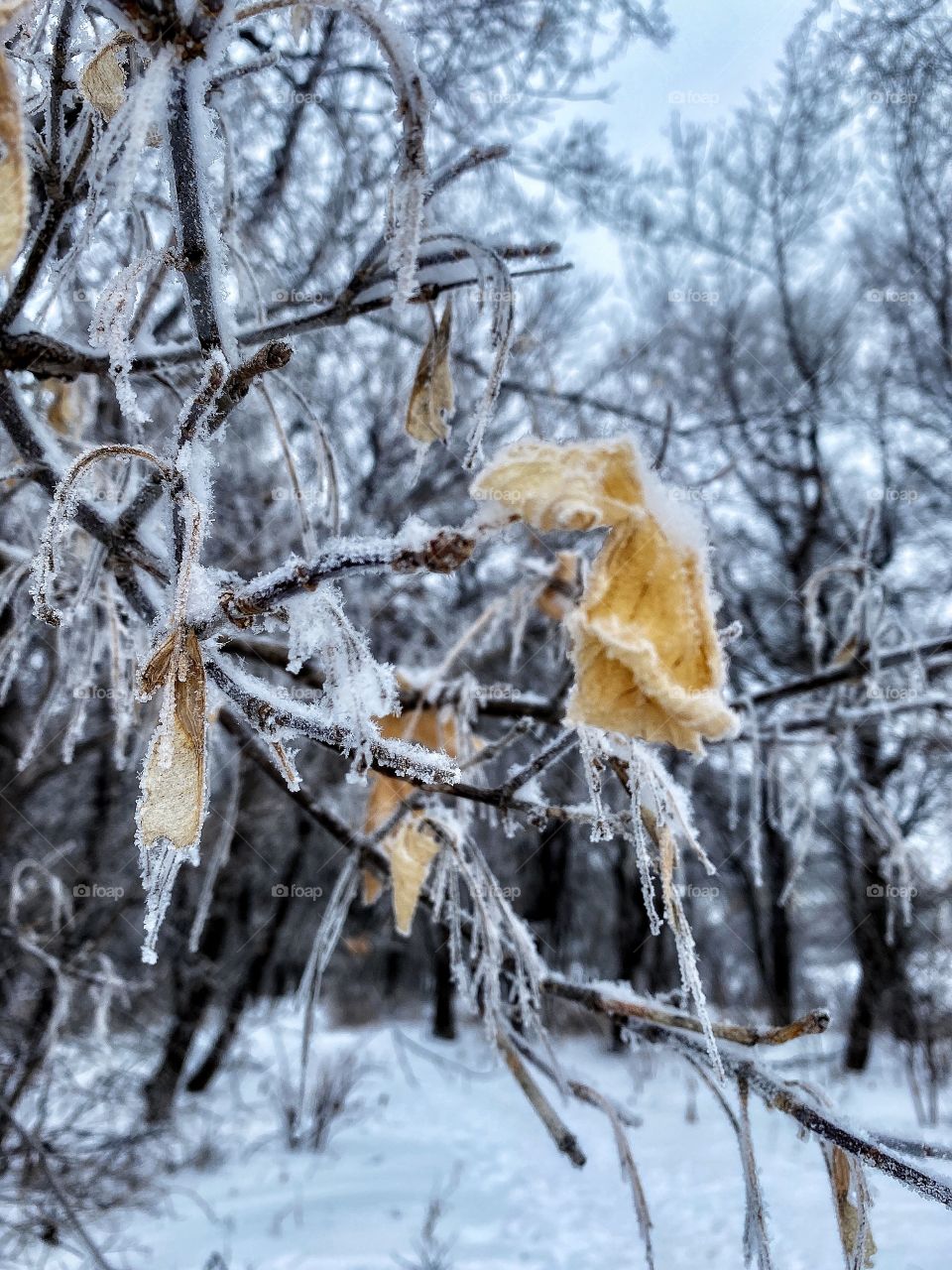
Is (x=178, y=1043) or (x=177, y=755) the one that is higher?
(x=177, y=755)

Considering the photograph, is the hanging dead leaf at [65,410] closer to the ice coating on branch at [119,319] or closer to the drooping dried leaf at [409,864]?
the ice coating on branch at [119,319]

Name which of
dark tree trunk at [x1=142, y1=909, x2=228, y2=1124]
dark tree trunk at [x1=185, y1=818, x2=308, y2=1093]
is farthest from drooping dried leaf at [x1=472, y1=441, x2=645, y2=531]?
dark tree trunk at [x1=185, y1=818, x2=308, y2=1093]

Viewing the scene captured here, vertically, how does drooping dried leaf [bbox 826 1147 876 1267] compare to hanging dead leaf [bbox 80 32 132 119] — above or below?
below

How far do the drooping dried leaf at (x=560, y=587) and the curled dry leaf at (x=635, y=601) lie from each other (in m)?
1.05

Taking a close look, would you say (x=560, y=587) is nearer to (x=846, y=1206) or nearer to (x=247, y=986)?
(x=846, y=1206)

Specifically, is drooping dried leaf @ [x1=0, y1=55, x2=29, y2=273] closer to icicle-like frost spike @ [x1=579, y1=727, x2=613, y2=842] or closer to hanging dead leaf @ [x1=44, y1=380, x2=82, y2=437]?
icicle-like frost spike @ [x1=579, y1=727, x2=613, y2=842]

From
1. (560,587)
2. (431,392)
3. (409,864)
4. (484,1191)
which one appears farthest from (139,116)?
(484,1191)

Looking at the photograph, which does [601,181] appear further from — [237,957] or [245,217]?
[237,957]

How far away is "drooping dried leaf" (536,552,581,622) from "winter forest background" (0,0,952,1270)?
0.03 ft

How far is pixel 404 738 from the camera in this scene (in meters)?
1.15

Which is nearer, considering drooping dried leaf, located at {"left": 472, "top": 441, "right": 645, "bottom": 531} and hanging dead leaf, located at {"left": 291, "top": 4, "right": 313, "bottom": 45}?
drooping dried leaf, located at {"left": 472, "top": 441, "right": 645, "bottom": 531}

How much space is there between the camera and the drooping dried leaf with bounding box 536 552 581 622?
1467 millimetres

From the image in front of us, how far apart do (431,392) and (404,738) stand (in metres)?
0.55

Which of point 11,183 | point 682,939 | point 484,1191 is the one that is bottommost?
point 484,1191
